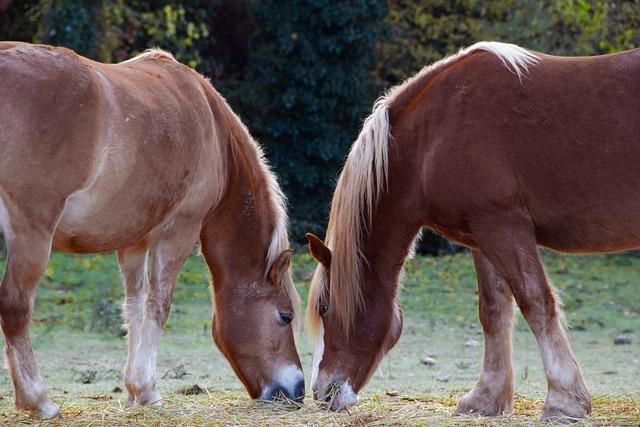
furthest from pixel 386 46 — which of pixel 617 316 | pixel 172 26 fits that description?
pixel 617 316

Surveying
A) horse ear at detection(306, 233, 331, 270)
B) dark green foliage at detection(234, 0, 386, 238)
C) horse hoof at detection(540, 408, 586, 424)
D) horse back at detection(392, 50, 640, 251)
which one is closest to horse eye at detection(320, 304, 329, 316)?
horse ear at detection(306, 233, 331, 270)

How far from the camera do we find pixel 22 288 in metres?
4.75

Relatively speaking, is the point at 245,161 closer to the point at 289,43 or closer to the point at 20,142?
the point at 20,142

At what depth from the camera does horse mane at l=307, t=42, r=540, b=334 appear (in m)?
5.47

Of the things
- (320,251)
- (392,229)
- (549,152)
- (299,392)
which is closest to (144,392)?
(299,392)

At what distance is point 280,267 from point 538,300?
155 cm

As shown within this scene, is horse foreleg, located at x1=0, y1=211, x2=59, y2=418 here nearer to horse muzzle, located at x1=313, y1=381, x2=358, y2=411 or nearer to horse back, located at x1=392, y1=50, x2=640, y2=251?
horse muzzle, located at x1=313, y1=381, x2=358, y2=411

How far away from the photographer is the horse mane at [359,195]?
547cm

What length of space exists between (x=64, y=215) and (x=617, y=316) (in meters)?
7.27

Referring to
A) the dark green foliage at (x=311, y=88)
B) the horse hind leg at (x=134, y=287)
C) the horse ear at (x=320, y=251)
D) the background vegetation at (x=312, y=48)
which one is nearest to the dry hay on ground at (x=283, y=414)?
the horse hind leg at (x=134, y=287)

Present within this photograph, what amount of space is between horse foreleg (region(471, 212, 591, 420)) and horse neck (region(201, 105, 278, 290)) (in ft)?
4.63

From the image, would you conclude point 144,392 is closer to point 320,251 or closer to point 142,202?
point 142,202

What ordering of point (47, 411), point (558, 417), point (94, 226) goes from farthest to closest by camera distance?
1. point (94, 226)
2. point (558, 417)
3. point (47, 411)

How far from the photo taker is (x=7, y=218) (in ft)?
15.3
